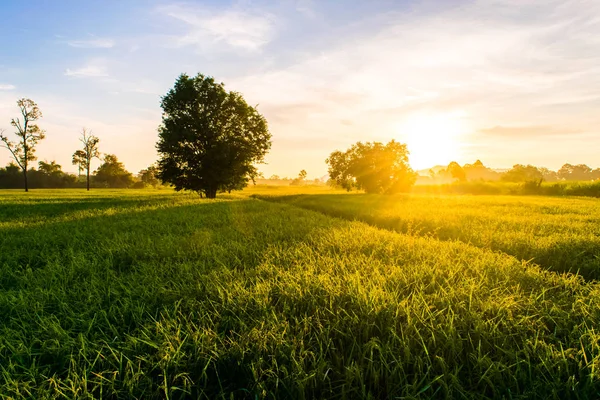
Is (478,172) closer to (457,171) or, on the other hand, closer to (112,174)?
(457,171)

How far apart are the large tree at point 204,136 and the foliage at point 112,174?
247ft

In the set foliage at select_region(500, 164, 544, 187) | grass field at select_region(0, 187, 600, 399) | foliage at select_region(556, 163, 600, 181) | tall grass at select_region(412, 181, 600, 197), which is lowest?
grass field at select_region(0, 187, 600, 399)

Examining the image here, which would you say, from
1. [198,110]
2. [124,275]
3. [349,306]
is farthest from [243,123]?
[349,306]

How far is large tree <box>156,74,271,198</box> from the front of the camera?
76.3 ft

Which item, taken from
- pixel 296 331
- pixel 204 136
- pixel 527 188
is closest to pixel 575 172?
pixel 527 188

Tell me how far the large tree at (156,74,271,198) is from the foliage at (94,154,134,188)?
75414 mm

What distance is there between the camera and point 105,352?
1.90 meters

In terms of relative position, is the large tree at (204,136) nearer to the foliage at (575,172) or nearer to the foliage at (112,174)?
the foliage at (112,174)

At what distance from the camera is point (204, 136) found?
77.7ft

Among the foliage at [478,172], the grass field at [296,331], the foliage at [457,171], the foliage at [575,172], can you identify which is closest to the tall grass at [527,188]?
the grass field at [296,331]

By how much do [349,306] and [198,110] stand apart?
84.9ft

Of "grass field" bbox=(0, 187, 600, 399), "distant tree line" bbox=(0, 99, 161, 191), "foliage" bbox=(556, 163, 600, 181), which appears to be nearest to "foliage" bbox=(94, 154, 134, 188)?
"distant tree line" bbox=(0, 99, 161, 191)

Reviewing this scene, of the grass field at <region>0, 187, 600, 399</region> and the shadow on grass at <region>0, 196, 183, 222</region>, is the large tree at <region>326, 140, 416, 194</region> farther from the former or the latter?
the grass field at <region>0, 187, 600, 399</region>

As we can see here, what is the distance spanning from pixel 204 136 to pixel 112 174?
78824 mm
